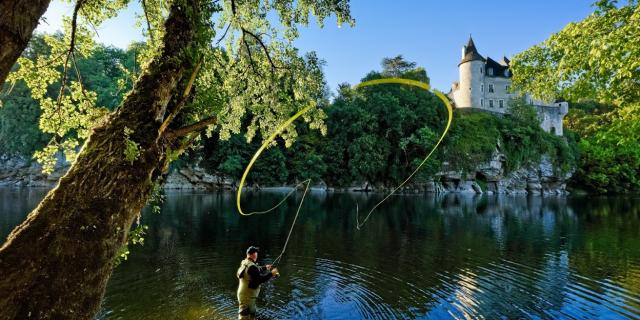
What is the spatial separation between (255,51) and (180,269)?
9006 millimetres

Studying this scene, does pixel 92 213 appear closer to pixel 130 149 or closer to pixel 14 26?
pixel 130 149

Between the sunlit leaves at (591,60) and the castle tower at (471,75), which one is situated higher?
the castle tower at (471,75)

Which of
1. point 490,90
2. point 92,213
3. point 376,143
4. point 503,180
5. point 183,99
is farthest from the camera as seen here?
point 490,90

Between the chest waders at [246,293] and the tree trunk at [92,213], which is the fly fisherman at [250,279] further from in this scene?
the tree trunk at [92,213]

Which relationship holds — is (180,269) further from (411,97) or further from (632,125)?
(411,97)

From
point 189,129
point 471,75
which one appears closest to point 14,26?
point 189,129

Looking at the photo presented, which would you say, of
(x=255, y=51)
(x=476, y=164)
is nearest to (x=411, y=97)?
(x=476, y=164)

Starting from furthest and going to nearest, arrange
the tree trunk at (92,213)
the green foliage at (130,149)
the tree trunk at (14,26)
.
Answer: the green foliage at (130,149)
the tree trunk at (92,213)
the tree trunk at (14,26)

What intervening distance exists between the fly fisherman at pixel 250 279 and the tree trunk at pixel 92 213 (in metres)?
5.15

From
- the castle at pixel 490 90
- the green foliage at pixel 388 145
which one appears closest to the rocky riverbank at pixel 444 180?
the green foliage at pixel 388 145

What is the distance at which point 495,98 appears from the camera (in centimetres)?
8112

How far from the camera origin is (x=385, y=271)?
14.5 meters

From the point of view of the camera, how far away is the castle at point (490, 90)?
77.5 metres

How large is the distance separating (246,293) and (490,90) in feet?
277
